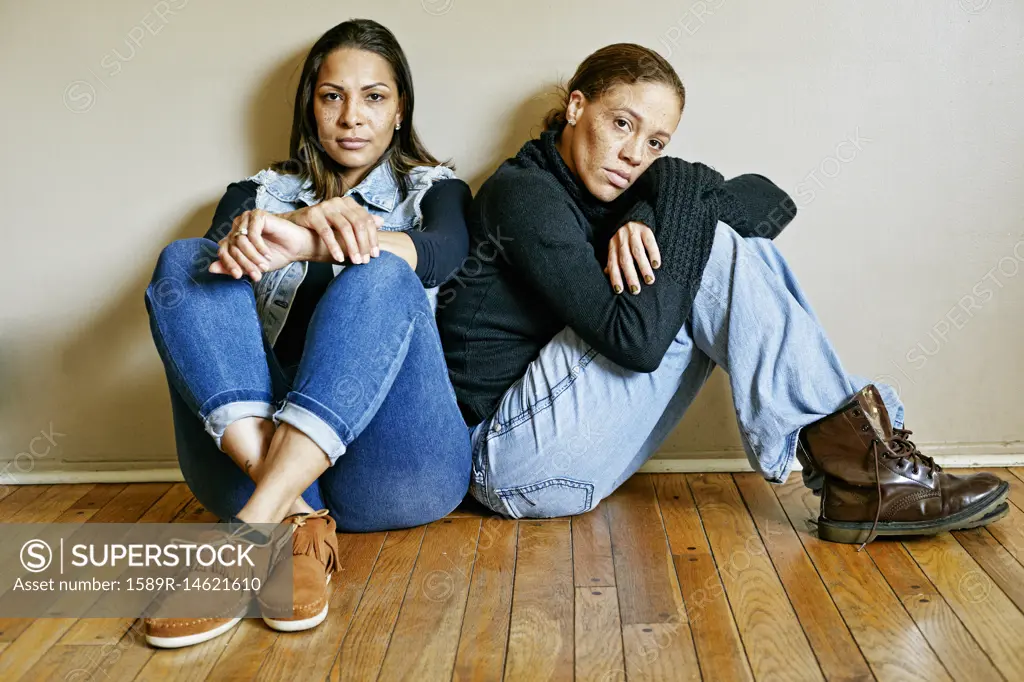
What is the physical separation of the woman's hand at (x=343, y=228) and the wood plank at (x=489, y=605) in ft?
1.85

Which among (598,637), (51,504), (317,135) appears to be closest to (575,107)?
(317,135)

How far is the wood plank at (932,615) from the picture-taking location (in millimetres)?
1324

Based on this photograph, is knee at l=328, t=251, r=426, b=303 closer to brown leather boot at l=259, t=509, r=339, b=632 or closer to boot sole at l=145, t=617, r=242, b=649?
brown leather boot at l=259, t=509, r=339, b=632

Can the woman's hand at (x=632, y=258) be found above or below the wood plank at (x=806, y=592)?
above

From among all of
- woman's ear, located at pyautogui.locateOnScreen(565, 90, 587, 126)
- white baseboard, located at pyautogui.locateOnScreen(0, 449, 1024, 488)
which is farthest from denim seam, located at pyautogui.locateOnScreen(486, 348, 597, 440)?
white baseboard, located at pyautogui.locateOnScreen(0, 449, 1024, 488)

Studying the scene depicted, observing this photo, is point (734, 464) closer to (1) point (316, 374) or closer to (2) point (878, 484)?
(2) point (878, 484)

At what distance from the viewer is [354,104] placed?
2.00 metres

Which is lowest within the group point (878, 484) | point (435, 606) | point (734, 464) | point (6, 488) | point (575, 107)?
point (6, 488)

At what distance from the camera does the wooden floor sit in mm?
1345

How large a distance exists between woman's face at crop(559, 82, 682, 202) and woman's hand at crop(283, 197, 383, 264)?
453mm

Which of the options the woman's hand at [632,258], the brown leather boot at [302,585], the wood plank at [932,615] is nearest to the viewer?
the wood plank at [932,615]

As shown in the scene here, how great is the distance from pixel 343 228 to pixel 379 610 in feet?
2.01

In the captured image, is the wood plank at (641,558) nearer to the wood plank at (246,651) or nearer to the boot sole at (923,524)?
the boot sole at (923,524)

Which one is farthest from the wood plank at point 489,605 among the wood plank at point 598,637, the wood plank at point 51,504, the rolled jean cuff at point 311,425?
the wood plank at point 51,504
